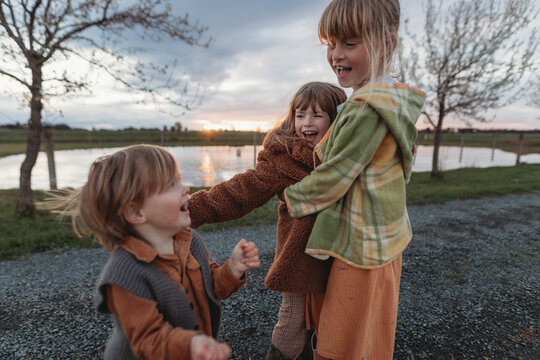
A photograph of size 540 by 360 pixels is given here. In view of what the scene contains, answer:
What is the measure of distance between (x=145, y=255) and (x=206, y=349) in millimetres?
423

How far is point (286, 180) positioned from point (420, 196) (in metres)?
7.20

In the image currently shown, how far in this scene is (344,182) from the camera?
1.26 m

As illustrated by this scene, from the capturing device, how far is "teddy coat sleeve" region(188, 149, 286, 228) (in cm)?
165

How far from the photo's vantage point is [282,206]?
1756 millimetres

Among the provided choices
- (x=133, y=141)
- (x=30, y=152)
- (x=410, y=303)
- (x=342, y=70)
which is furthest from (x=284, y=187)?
(x=133, y=141)

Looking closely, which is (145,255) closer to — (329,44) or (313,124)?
(313,124)

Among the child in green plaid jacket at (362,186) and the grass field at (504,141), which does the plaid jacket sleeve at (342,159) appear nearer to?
the child in green plaid jacket at (362,186)

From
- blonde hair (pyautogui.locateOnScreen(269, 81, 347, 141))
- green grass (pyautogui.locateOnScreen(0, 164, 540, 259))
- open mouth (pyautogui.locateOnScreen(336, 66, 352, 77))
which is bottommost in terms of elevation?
green grass (pyautogui.locateOnScreen(0, 164, 540, 259))

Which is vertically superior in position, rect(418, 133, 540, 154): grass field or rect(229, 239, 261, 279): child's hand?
rect(418, 133, 540, 154): grass field

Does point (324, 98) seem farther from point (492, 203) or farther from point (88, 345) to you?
point (492, 203)

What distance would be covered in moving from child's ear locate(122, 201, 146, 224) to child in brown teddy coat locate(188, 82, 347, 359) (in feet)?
1.43

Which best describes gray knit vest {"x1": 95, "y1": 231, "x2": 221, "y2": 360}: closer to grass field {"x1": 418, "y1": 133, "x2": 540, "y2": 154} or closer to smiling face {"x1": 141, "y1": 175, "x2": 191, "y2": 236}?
smiling face {"x1": 141, "y1": 175, "x2": 191, "y2": 236}

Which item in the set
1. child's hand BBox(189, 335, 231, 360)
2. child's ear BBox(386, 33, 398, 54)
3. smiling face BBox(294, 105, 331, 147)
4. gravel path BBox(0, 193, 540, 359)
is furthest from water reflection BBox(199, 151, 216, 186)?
child's hand BBox(189, 335, 231, 360)

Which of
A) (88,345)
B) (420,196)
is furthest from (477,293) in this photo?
(420,196)
